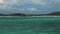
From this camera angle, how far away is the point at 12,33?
9281mm

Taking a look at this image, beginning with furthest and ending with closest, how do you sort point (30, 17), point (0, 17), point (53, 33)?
point (30, 17) < point (0, 17) < point (53, 33)

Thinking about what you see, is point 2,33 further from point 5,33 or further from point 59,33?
point 59,33

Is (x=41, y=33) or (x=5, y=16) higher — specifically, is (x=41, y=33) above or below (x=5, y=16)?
below

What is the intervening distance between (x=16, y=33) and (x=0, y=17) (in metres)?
16.4

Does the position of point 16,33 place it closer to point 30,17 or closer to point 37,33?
point 37,33

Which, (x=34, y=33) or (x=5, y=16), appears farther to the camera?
(x=5, y=16)

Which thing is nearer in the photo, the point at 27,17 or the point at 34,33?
the point at 34,33

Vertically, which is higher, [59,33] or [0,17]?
[0,17]

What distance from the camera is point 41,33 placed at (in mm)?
9586

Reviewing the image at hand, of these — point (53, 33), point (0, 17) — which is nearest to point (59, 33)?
point (53, 33)

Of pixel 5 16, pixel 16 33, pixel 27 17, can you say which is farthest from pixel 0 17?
pixel 16 33

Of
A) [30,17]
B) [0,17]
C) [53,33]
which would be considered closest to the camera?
[53,33]

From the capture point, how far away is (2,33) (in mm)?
9477

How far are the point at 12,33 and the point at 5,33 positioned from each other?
335 mm
